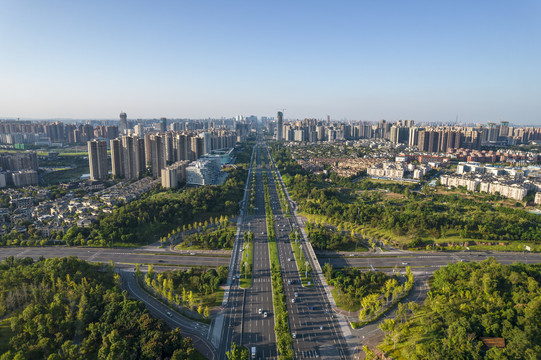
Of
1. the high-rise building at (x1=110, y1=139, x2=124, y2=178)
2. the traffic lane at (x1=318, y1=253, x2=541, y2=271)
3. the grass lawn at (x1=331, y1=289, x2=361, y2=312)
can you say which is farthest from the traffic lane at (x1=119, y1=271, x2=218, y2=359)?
the high-rise building at (x1=110, y1=139, x2=124, y2=178)

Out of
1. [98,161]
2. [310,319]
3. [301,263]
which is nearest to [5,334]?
[310,319]

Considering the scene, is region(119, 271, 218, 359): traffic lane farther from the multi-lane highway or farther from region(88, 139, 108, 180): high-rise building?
region(88, 139, 108, 180): high-rise building

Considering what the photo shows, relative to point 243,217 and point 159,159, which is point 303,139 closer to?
point 159,159

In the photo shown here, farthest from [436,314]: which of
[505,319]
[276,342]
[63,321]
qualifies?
[63,321]

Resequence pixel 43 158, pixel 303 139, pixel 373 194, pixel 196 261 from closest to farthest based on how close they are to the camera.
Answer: pixel 196 261, pixel 373 194, pixel 43 158, pixel 303 139

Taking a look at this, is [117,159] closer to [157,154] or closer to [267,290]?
[157,154]
